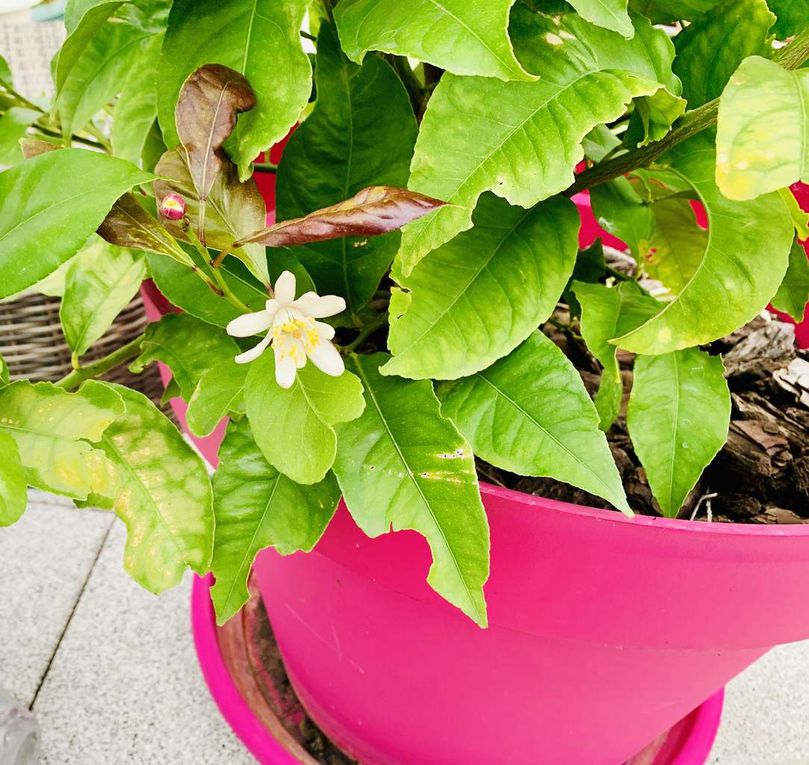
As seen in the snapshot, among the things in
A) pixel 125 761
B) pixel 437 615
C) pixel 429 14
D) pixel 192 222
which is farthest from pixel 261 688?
pixel 429 14

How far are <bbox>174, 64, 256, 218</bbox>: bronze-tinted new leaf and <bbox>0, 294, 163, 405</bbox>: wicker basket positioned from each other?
0.89 metres

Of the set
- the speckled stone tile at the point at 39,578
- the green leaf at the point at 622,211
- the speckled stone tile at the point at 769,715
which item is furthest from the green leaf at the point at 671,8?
the speckled stone tile at the point at 39,578

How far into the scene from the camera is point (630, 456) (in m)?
0.58

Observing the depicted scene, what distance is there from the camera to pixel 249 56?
393mm

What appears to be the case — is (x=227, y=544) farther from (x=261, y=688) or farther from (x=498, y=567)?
(x=261, y=688)

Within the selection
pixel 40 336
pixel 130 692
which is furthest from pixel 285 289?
pixel 40 336

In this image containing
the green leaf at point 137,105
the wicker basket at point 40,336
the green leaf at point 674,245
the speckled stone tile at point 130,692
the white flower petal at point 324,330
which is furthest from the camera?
the wicker basket at point 40,336

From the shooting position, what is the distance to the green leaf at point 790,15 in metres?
0.46

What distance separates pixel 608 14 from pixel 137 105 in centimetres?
33

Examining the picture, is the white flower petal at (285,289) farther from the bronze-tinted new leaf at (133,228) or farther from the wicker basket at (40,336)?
the wicker basket at (40,336)

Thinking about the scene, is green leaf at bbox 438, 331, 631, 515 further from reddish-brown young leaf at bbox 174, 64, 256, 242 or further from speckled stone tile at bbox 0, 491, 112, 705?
speckled stone tile at bbox 0, 491, 112, 705

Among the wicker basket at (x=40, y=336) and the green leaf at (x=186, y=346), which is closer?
the green leaf at (x=186, y=346)

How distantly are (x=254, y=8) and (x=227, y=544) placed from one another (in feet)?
0.95

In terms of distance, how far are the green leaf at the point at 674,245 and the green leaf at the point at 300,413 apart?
0.34 meters
